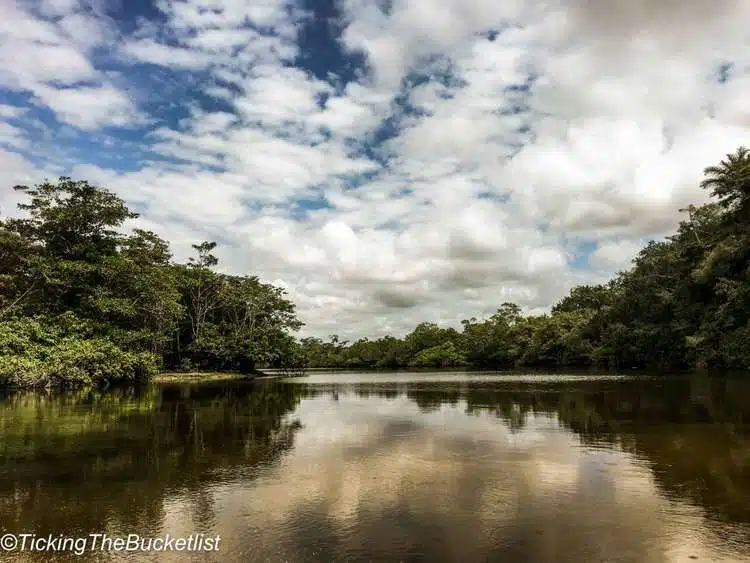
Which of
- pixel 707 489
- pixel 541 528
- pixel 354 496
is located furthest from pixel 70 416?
pixel 707 489

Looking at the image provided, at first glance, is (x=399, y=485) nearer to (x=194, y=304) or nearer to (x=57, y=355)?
Answer: (x=57, y=355)

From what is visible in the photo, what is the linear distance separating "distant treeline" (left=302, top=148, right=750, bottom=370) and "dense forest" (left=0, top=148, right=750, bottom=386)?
153 millimetres

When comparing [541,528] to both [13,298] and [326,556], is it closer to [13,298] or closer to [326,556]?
[326,556]

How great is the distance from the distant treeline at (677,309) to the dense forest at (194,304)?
15 centimetres

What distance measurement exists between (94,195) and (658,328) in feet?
176

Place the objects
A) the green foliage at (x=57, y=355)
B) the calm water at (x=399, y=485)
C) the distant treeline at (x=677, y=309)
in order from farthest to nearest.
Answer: the distant treeline at (x=677, y=309), the green foliage at (x=57, y=355), the calm water at (x=399, y=485)

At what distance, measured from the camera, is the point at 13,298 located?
1465 inches

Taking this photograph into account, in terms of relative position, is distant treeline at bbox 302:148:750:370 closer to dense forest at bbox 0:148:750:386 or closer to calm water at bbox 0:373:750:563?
dense forest at bbox 0:148:750:386

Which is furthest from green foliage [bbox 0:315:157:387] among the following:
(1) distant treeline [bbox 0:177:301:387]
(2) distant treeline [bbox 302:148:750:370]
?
(2) distant treeline [bbox 302:148:750:370]

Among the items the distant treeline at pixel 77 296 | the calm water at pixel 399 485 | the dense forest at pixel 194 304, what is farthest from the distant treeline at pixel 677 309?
the distant treeline at pixel 77 296

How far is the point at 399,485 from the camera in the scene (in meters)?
9.06

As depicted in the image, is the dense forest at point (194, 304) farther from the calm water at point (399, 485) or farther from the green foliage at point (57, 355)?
the calm water at point (399, 485)

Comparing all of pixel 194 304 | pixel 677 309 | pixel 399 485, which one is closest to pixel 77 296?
pixel 194 304

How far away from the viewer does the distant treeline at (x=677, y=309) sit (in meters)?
43.1
